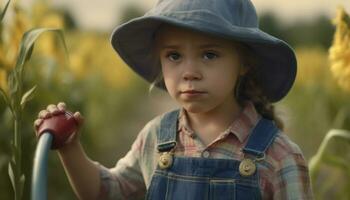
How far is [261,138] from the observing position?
6.67 feet

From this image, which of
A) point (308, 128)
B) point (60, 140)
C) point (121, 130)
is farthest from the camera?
point (121, 130)

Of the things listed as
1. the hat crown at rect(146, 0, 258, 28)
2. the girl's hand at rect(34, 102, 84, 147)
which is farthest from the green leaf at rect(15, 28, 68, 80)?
the hat crown at rect(146, 0, 258, 28)

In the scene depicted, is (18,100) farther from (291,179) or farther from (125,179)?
(291,179)

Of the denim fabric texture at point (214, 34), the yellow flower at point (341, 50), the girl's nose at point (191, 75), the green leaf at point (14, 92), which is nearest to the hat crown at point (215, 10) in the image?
the denim fabric texture at point (214, 34)

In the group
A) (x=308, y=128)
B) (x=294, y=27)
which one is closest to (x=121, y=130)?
(x=308, y=128)

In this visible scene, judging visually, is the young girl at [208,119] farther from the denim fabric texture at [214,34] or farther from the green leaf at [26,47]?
the green leaf at [26,47]

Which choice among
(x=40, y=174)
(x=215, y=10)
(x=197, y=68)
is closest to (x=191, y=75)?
(x=197, y=68)

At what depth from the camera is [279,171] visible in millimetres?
1996

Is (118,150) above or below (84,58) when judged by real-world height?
below

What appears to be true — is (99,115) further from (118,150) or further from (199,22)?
(199,22)

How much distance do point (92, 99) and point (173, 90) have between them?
4.44 meters

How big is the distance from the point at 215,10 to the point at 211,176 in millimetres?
359

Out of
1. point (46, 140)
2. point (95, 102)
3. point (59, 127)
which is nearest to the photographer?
point (46, 140)

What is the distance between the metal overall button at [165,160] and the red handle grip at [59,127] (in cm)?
23
